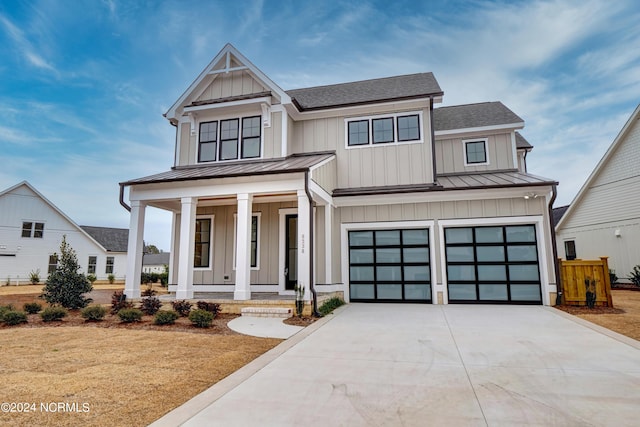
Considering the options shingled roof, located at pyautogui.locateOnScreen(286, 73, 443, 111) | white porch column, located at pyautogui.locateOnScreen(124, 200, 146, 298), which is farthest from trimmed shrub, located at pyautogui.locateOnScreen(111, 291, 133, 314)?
shingled roof, located at pyautogui.locateOnScreen(286, 73, 443, 111)

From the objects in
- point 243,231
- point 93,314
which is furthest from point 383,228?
point 93,314

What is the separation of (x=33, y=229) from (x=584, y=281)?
98.4 feet

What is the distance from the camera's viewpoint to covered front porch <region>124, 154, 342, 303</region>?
29.8ft

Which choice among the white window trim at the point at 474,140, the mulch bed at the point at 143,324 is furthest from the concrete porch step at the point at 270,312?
the white window trim at the point at 474,140

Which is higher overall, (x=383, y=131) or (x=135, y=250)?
(x=383, y=131)

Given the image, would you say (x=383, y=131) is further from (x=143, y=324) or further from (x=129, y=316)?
(x=129, y=316)

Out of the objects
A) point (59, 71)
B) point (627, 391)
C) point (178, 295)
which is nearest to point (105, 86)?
point (59, 71)

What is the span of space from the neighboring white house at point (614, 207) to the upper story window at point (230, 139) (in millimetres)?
15711

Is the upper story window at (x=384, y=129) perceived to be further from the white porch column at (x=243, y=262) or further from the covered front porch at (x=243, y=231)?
the white porch column at (x=243, y=262)

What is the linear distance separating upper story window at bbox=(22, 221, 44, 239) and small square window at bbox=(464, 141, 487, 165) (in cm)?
2698

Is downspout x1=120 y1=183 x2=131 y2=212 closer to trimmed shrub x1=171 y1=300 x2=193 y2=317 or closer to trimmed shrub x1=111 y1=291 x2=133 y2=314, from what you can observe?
trimmed shrub x1=111 y1=291 x2=133 y2=314

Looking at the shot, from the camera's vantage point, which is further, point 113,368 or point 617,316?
point 617,316

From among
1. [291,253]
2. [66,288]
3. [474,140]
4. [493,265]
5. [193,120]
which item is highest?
[193,120]

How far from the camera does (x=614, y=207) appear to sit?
16141mm
